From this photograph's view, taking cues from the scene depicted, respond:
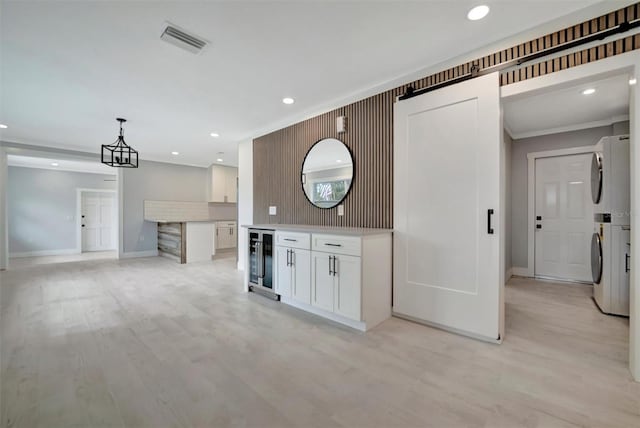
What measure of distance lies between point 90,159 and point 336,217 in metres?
5.94

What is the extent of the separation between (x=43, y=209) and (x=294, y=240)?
831 cm

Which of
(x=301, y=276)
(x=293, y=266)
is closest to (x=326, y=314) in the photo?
(x=301, y=276)

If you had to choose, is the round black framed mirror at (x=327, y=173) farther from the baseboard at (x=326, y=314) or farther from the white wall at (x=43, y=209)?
the white wall at (x=43, y=209)

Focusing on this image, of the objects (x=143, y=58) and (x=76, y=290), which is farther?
(x=76, y=290)

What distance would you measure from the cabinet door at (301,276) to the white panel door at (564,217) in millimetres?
4184

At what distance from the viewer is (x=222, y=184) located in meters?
7.89

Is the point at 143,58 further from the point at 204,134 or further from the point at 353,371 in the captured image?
the point at 353,371

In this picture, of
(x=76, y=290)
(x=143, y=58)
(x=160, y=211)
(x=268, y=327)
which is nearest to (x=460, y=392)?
(x=268, y=327)

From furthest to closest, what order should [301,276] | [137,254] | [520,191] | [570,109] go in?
[137,254] < [520,191] < [570,109] < [301,276]

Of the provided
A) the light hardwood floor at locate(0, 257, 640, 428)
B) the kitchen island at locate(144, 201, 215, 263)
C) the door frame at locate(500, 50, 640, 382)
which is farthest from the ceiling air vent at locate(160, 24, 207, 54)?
the kitchen island at locate(144, 201, 215, 263)

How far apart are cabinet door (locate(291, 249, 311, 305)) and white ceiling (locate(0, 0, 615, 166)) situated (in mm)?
1931

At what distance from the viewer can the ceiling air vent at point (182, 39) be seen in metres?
2.06

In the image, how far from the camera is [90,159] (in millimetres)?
5879

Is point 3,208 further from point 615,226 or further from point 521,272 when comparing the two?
point 521,272
